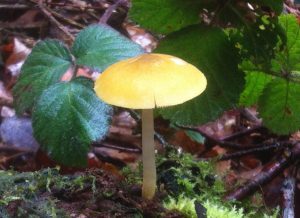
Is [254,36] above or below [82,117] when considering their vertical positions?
above

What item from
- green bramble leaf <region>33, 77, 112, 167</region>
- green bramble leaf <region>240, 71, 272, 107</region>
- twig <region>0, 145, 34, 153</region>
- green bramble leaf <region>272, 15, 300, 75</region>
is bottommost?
twig <region>0, 145, 34, 153</region>

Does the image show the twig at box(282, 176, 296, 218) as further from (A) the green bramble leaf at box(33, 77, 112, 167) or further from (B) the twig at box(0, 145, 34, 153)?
(B) the twig at box(0, 145, 34, 153)

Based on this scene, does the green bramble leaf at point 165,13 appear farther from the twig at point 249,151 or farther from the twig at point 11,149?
the twig at point 11,149

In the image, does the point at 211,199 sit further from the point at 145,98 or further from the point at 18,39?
the point at 18,39

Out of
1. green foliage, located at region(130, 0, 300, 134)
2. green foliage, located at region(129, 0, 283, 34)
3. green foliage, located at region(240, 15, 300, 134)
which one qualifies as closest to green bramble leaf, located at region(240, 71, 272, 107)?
green foliage, located at region(240, 15, 300, 134)

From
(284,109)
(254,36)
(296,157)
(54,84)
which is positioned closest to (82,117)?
(54,84)

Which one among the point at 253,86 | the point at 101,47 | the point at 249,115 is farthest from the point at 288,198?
A: the point at 249,115
